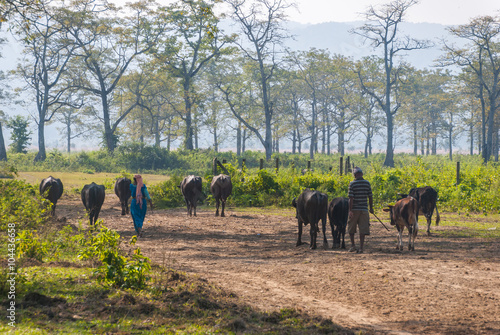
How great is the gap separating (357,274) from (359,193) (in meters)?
2.73

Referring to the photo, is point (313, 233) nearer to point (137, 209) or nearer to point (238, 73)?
point (137, 209)

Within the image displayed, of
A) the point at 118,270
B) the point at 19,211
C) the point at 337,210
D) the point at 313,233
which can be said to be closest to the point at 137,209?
the point at 19,211

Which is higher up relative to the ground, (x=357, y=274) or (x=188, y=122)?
(x=188, y=122)

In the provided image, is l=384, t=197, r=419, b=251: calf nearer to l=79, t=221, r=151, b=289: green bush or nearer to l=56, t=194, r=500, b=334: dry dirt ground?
l=56, t=194, r=500, b=334: dry dirt ground

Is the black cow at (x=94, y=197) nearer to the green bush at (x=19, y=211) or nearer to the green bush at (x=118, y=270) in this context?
the green bush at (x=19, y=211)

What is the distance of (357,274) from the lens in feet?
31.5

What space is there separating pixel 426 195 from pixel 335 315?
9.05 m

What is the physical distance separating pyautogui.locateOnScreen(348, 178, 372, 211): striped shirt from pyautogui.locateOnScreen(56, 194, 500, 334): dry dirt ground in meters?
1.12

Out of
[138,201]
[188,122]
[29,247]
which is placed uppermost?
[188,122]

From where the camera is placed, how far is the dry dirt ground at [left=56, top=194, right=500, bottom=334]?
280 inches

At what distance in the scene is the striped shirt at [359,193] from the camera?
11.9 metres

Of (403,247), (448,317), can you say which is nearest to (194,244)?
(403,247)

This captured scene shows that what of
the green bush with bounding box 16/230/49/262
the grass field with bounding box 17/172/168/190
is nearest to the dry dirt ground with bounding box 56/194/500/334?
the green bush with bounding box 16/230/49/262

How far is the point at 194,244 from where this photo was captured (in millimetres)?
13508
